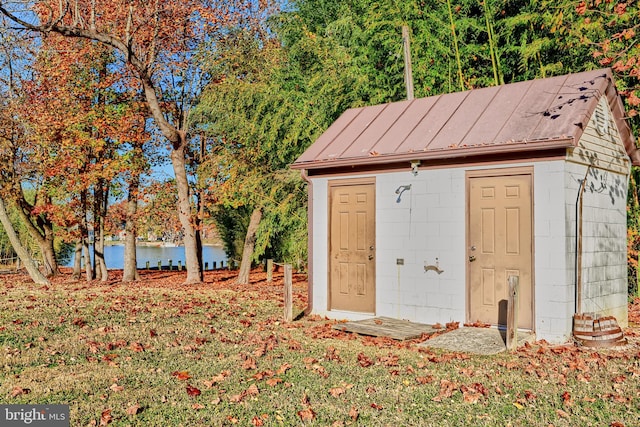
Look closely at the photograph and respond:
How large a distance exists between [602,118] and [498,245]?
2708 millimetres

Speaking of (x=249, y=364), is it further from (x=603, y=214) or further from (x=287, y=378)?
(x=603, y=214)

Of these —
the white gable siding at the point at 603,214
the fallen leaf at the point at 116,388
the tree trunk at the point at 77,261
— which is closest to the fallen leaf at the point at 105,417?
the fallen leaf at the point at 116,388

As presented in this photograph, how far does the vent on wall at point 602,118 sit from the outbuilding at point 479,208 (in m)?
0.03

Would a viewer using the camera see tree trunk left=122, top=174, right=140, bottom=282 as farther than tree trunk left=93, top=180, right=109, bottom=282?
No

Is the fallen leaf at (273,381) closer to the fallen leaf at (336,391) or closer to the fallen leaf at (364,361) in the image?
the fallen leaf at (336,391)

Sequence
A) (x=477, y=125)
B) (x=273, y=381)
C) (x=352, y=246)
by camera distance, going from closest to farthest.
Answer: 1. (x=273, y=381)
2. (x=477, y=125)
3. (x=352, y=246)

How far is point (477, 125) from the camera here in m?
9.38

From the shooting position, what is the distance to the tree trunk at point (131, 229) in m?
20.5

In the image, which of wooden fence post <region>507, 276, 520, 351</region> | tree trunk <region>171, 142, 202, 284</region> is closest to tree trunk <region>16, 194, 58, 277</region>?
tree trunk <region>171, 142, 202, 284</region>

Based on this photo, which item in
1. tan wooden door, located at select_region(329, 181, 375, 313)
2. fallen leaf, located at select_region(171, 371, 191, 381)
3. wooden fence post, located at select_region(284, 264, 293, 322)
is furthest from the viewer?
tan wooden door, located at select_region(329, 181, 375, 313)

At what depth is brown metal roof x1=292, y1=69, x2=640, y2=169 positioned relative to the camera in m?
8.45

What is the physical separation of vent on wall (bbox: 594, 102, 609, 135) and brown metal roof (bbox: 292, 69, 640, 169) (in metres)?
0.21

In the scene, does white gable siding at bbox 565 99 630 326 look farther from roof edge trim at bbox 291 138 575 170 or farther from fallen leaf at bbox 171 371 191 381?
fallen leaf at bbox 171 371 191 381

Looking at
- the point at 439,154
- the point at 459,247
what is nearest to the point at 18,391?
the point at 459,247
